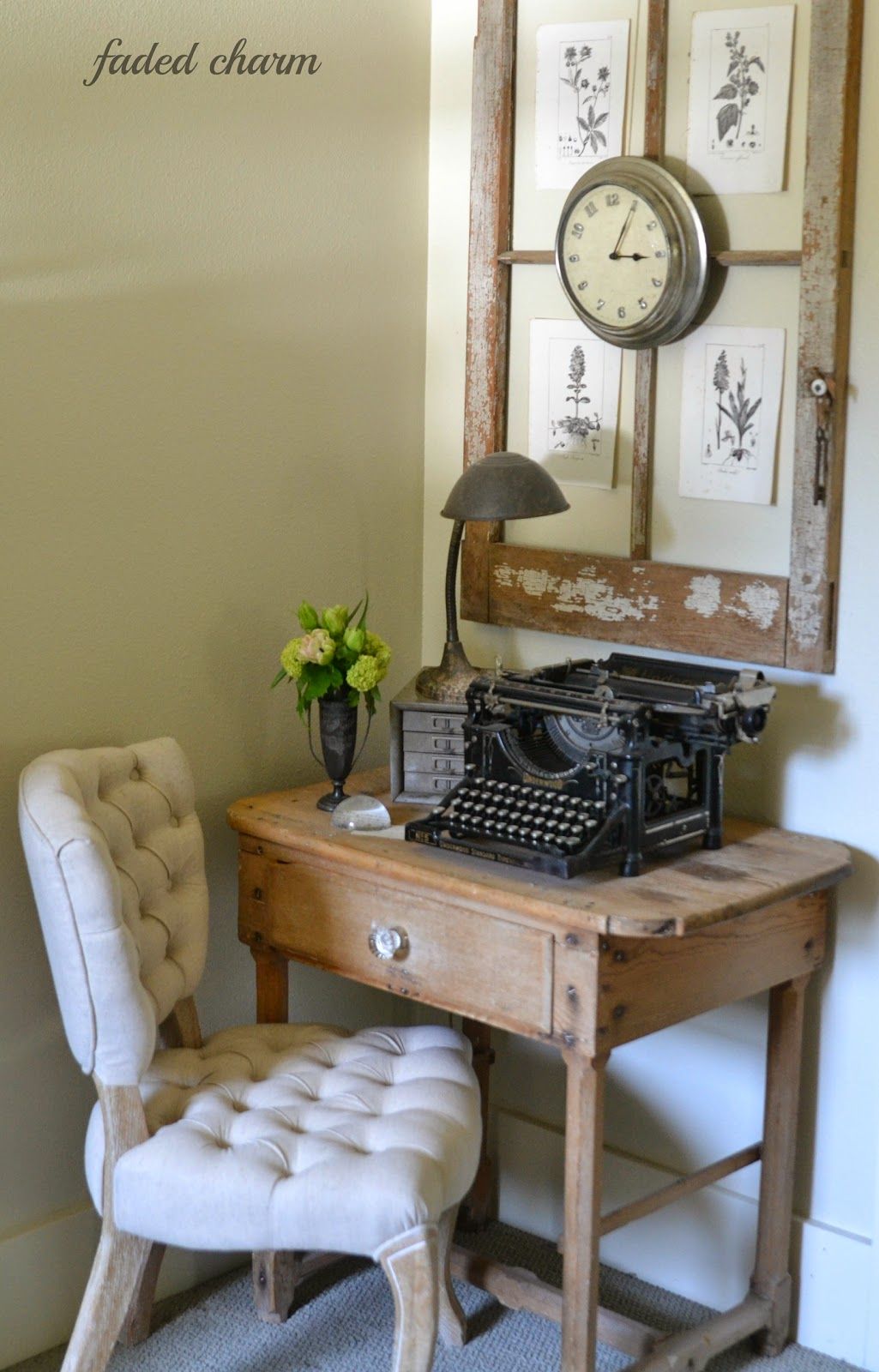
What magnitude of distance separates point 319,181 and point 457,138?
32cm

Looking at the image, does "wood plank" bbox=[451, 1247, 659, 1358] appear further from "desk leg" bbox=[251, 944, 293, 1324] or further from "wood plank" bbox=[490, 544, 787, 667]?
"wood plank" bbox=[490, 544, 787, 667]

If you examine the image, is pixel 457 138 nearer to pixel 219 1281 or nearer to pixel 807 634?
pixel 807 634

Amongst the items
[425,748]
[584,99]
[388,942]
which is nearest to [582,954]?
[388,942]

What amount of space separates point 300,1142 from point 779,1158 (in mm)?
Answer: 854

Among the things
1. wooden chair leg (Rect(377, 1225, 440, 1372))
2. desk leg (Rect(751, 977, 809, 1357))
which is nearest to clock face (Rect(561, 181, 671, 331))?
desk leg (Rect(751, 977, 809, 1357))

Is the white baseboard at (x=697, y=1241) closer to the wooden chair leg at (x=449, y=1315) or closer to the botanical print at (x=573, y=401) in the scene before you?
the wooden chair leg at (x=449, y=1315)

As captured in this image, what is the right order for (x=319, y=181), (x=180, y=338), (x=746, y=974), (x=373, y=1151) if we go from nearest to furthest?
(x=373, y=1151), (x=746, y=974), (x=180, y=338), (x=319, y=181)

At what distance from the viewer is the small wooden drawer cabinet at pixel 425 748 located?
2.64 metres

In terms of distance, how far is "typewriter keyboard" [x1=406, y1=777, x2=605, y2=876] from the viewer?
229cm

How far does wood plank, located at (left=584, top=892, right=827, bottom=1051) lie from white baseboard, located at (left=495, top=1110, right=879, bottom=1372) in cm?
52

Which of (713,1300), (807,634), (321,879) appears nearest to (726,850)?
(807,634)

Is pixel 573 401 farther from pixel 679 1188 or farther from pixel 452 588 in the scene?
pixel 679 1188

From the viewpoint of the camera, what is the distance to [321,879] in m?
2.52

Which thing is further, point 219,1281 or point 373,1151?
point 219,1281
